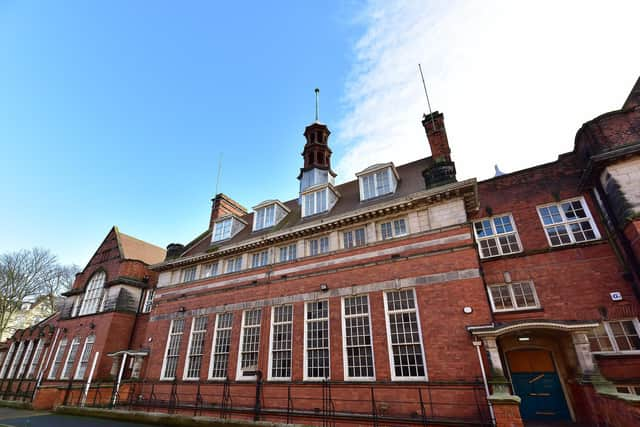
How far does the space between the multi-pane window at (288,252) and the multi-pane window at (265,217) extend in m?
2.99

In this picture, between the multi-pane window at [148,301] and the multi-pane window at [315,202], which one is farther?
the multi-pane window at [148,301]

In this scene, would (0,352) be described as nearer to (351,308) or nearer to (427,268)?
(351,308)

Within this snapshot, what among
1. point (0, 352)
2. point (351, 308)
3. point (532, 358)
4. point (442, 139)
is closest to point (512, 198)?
point (442, 139)

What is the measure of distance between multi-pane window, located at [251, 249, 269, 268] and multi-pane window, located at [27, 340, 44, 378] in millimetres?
25281

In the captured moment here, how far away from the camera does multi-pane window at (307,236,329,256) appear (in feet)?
51.2

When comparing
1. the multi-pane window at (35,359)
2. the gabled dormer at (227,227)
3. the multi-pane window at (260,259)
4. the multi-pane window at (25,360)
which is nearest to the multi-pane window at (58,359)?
the multi-pane window at (35,359)

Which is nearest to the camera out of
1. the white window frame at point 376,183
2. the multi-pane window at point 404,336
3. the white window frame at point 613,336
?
the white window frame at point 613,336

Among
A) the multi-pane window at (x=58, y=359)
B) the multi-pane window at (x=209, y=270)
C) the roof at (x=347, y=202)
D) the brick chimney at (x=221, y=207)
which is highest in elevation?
the brick chimney at (x=221, y=207)

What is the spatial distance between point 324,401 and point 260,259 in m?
8.45

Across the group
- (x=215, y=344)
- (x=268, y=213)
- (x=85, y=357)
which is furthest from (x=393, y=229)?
(x=85, y=357)

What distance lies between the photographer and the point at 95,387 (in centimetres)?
1853

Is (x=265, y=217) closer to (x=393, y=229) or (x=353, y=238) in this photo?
(x=353, y=238)

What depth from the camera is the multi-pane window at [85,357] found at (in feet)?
72.5

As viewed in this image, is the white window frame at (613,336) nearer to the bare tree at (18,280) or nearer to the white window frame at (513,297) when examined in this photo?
the white window frame at (513,297)
